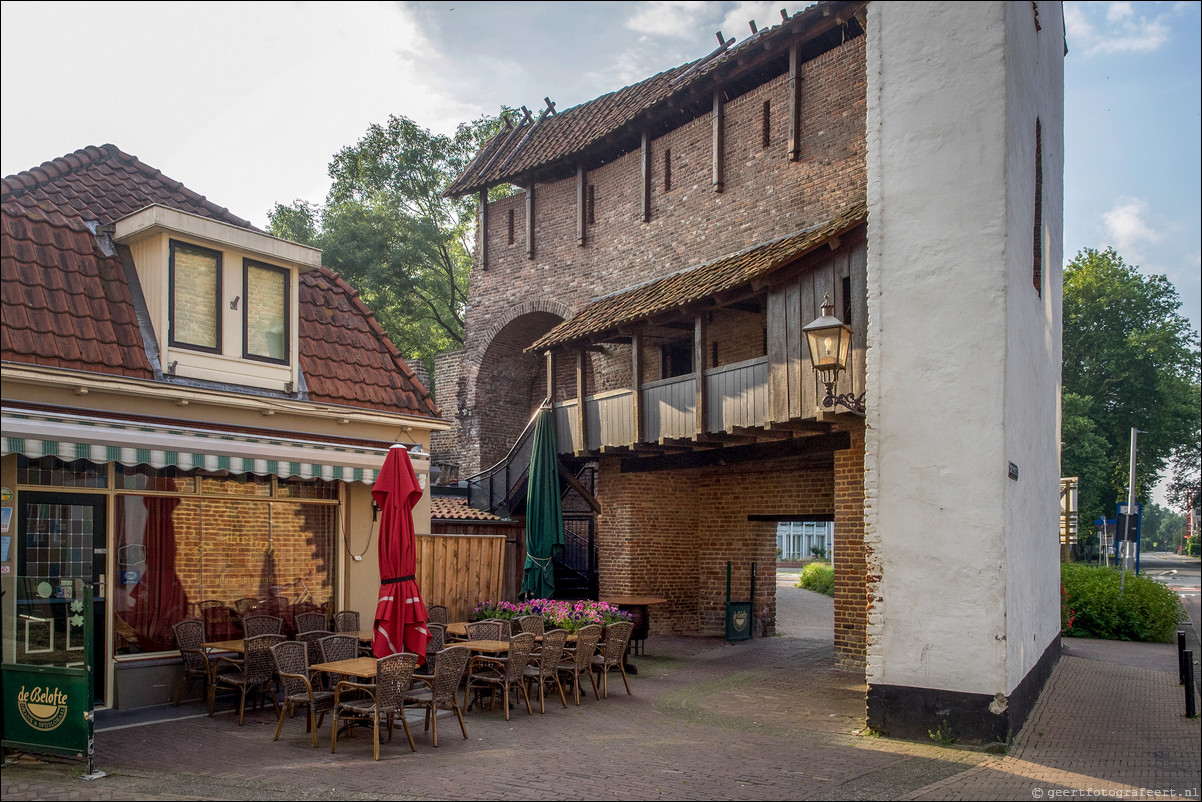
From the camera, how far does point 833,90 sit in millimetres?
14547

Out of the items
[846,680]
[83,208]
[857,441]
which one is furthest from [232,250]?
[846,680]

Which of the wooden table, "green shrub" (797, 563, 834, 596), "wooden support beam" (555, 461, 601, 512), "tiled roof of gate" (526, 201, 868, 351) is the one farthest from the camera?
"green shrub" (797, 563, 834, 596)

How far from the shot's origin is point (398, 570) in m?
9.09

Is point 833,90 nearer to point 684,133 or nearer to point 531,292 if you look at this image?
point 684,133

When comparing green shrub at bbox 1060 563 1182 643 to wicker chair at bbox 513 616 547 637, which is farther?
green shrub at bbox 1060 563 1182 643

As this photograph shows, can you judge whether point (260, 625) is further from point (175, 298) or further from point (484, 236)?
point (484, 236)

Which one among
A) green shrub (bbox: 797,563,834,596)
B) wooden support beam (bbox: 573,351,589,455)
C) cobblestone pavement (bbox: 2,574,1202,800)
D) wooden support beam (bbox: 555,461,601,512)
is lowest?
green shrub (bbox: 797,563,834,596)

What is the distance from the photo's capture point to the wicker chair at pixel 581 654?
10.2 meters

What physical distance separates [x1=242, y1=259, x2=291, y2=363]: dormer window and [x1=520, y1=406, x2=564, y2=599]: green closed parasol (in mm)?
5126

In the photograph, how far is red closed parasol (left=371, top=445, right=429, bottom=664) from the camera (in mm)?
8906

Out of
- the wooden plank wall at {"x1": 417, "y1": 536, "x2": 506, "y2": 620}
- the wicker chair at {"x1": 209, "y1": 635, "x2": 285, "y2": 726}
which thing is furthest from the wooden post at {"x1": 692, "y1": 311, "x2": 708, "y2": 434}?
the wicker chair at {"x1": 209, "y1": 635, "x2": 285, "y2": 726}

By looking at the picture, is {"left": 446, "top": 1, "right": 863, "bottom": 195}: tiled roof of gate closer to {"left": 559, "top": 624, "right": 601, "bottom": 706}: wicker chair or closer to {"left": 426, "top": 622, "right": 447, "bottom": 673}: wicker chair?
{"left": 559, "top": 624, "right": 601, "bottom": 706}: wicker chair

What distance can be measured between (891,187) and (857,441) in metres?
4.07

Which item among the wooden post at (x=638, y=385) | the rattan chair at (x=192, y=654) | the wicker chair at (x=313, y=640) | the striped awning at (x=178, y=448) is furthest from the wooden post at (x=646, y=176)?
the rattan chair at (x=192, y=654)
